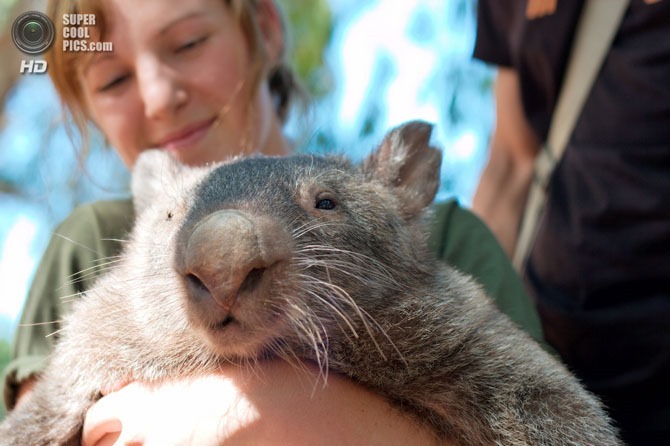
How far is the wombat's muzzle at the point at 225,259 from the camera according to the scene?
6.65 ft

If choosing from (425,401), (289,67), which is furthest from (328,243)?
(289,67)

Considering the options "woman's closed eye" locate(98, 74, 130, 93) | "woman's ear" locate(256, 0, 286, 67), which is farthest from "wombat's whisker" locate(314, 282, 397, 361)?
"woman's ear" locate(256, 0, 286, 67)

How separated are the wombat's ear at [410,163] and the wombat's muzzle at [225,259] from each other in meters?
1.26

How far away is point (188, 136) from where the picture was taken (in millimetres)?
3977

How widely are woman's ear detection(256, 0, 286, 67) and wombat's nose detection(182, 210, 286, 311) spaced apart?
2.54 meters

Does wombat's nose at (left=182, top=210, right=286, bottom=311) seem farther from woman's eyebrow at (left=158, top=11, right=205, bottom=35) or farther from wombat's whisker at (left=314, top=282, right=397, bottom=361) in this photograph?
woman's eyebrow at (left=158, top=11, right=205, bottom=35)

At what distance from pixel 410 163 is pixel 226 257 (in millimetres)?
1715

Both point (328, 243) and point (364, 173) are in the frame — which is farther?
point (364, 173)

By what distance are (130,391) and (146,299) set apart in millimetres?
380

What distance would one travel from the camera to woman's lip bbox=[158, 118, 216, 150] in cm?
396

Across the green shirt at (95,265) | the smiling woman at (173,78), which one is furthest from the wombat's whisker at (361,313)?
the smiling woman at (173,78)

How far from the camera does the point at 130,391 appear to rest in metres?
2.69

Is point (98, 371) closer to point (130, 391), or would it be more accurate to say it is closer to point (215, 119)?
point (130, 391)

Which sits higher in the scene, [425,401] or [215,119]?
[215,119]
